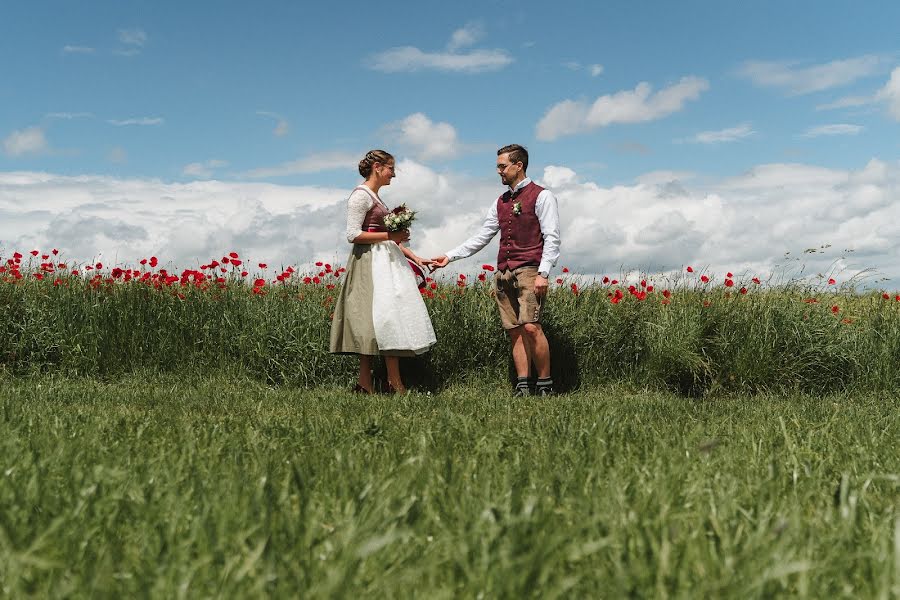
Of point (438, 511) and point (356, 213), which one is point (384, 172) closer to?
point (356, 213)

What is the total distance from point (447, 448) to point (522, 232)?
157 inches

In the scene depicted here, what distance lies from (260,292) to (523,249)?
329cm

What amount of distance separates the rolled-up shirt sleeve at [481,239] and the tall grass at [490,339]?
2.01ft

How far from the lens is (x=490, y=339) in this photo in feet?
27.2

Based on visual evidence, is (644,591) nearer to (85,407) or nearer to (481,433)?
(481,433)

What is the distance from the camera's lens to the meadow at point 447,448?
2.00 metres

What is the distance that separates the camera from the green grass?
6.31ft

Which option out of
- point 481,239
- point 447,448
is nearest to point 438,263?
point 481,239

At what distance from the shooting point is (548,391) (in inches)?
297

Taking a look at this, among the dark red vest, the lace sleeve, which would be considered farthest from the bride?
the dark red vest

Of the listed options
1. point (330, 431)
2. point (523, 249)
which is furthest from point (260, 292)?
point (330, 431)

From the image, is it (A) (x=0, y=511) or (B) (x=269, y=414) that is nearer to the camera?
(A) (x=0, y=511)

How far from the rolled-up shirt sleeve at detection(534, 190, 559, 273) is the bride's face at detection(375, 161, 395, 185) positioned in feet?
4.87

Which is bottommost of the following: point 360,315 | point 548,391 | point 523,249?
point 548,391
